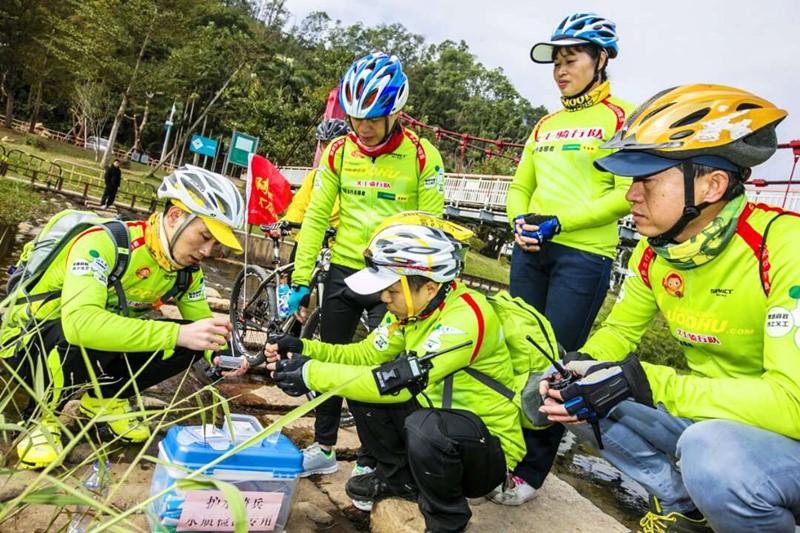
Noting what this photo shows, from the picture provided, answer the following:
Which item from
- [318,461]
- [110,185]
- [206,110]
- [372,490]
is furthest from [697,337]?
[206,110]

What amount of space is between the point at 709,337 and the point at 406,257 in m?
1.29

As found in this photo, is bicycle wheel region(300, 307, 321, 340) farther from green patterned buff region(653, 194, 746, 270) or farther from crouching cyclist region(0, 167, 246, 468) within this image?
green patterned buff region(653, 194, 746, 270)

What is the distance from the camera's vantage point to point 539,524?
2869mm

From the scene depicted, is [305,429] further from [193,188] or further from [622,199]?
[622,199]

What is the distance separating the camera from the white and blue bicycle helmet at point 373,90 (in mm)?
3309

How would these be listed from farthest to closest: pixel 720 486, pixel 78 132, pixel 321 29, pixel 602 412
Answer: pixel 321 29
pixel 78 132
pixel 602 412
pixel 720 486

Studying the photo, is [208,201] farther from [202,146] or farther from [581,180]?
[202,146]

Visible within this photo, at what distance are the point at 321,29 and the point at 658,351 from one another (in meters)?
82.5

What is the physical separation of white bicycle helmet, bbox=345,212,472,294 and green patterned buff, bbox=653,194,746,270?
947 mm

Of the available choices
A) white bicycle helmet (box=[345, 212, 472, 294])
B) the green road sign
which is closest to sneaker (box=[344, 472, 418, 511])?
white bicycle helmet (box=[345, 212, 472, 294])

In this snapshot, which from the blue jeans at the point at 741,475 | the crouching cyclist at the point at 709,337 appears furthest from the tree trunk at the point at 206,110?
the blue jeans at the point at 741,475

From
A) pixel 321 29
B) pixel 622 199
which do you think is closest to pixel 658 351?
pixel 622 199

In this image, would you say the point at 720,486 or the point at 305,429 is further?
the point at 305,429

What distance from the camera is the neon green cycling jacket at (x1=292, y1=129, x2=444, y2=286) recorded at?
3498mm
